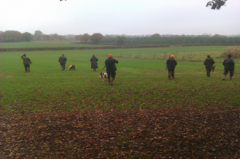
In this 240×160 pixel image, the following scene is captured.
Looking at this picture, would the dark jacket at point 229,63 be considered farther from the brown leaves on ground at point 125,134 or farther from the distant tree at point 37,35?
the distant tree at point 37,35

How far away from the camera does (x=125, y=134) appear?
6738 mm

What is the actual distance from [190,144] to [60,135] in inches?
151

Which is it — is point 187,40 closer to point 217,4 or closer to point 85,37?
point 85,37

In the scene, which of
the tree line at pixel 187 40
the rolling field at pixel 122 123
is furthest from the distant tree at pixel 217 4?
the tree line at pixel 187 40

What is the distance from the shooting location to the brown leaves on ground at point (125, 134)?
5.62 m

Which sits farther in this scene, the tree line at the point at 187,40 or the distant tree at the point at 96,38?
the distant tree at the point at 96,38

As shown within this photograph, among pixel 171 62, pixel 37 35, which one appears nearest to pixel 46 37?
pixel 37 35

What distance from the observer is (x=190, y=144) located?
5828 millimetres

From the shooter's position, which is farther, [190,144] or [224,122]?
[224,122]

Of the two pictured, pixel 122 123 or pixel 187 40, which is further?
pixel 187 40

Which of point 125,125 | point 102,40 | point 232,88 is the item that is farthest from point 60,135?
point 102,40

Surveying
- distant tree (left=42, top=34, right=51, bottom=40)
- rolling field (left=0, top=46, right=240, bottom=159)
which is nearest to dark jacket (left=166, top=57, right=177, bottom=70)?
rolling field (left=0, top=46, right=240, bottom=159)

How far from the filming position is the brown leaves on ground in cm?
562

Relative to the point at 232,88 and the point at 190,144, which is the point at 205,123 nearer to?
the point at 190,144
